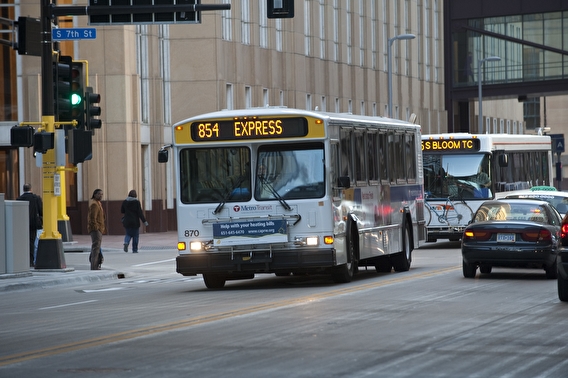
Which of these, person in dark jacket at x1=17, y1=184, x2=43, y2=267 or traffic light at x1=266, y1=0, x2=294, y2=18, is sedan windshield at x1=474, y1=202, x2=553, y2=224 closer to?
traffic light at x1=266, y1=0, x2=294, y2=18

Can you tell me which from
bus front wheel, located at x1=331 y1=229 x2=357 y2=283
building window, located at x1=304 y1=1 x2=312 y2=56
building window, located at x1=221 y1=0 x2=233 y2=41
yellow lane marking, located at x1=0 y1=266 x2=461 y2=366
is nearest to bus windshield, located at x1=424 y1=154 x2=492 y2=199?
bus front wheel, located at x1=331 y1=229 x2=357 y2=283

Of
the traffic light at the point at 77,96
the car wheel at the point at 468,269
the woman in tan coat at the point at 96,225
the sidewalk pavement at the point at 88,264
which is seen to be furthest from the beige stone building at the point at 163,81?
the car wheel at the point at 468,269

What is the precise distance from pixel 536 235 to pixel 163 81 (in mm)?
30342

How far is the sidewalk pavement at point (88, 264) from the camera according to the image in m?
24.1

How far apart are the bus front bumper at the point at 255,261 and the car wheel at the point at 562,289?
4.63 metres

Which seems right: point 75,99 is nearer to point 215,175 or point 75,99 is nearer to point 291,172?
point 215,175

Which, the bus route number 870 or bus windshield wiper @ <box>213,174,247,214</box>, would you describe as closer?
bus windshield wiper @ <box>213,174,247,214</box>

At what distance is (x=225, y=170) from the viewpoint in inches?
825

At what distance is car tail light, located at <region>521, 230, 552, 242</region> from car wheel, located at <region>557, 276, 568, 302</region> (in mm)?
4670

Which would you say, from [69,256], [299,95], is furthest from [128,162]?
[299,95]

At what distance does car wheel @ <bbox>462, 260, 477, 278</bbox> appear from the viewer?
2239 cm

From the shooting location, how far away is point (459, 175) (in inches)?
1388

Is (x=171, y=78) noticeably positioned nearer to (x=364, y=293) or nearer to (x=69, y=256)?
(x=69, y=256)

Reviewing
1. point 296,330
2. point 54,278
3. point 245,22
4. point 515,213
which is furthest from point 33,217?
point 245,22
